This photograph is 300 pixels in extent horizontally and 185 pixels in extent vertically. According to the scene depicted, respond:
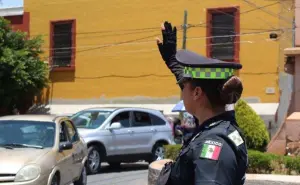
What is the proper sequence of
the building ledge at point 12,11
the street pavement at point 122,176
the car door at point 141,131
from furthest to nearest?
the building ledge at point 12,11 < the car door at point 141,131 < the street pavement at point 122,176

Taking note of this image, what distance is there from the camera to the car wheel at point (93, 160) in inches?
572

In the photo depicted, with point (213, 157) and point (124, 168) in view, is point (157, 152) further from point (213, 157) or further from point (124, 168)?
point (213, 157)

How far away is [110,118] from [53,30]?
15.5m

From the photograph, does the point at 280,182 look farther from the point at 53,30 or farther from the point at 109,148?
the point at 53,30

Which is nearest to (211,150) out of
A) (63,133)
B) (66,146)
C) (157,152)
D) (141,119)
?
(66,146)

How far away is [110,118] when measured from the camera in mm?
15453

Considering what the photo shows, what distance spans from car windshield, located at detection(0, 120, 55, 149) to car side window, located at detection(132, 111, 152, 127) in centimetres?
573

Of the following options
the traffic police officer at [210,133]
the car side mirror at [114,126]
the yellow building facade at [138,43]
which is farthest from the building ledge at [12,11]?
the traffic police officer at [210,133]

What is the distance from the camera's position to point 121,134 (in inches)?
611

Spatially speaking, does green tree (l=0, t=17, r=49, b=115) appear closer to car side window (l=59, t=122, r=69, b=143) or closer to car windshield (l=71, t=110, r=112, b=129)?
car windshield (l=71, t=110, r=112, b=129)

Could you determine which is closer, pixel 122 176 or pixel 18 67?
pixel 122 176

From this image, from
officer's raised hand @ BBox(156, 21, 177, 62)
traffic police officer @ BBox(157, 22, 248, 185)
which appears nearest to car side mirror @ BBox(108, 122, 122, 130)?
officer's raised hand @ BBox(156, 21, 177, 62)

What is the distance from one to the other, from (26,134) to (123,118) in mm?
5986

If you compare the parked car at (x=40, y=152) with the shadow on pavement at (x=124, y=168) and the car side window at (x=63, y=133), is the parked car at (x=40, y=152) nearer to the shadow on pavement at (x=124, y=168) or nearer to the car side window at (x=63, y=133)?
the car side window at (x=63, y=133)
